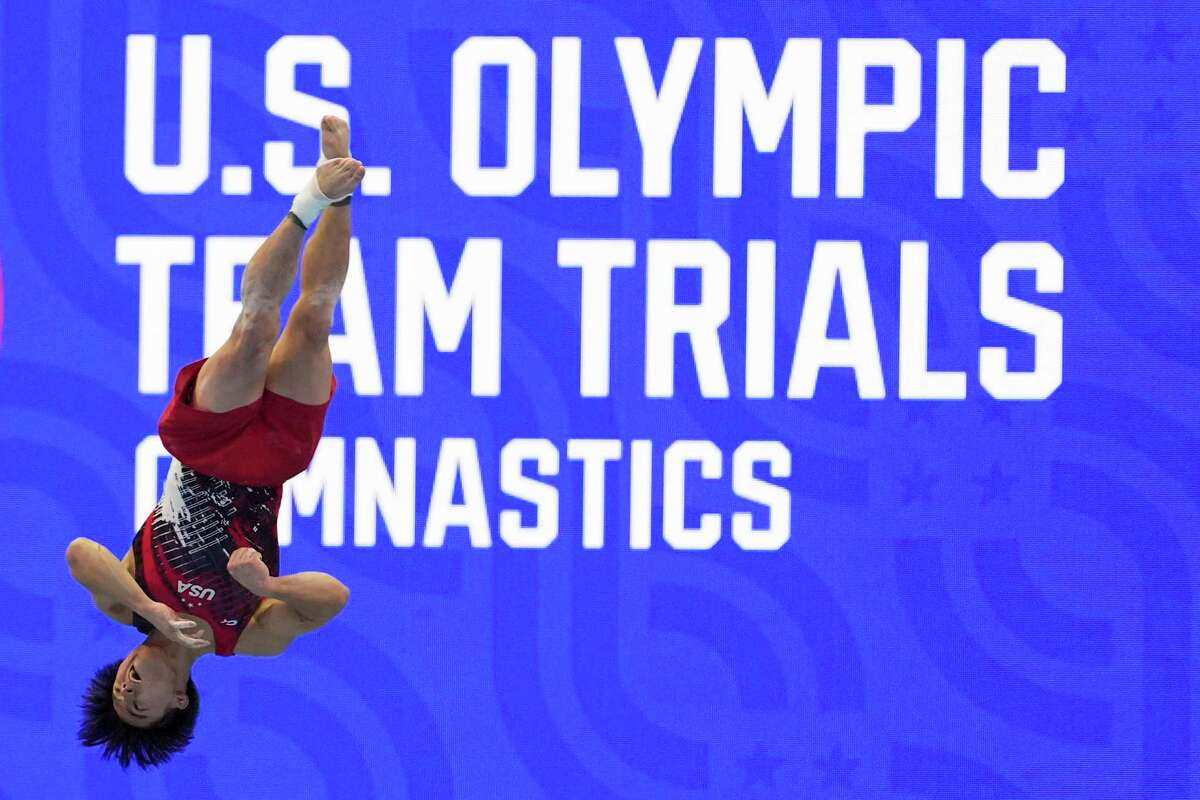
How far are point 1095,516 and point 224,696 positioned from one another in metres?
3.06

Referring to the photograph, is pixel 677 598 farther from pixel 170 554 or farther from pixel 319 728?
pixel 170 554

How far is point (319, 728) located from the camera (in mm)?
5766

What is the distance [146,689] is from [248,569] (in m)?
0.64

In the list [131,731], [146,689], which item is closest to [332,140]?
[146,689]

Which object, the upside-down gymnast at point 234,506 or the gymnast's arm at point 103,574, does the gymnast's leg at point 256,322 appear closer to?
the upside-down gymnast at point 234,506

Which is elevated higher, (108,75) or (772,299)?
(108,75)

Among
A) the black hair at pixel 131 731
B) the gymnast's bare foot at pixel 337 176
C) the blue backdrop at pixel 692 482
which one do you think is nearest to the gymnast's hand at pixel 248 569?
the black hair at pixel 131 731

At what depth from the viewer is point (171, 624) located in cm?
425

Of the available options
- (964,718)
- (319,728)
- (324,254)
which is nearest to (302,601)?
(324,254)

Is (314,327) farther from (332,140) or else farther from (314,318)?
(332,140)

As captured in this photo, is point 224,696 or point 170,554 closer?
point 170,554

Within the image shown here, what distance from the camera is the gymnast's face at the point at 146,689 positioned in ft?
14.6

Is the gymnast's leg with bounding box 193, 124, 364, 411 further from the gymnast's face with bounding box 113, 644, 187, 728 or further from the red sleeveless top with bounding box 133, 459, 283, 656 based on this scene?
the gymnast's face with bounding box 113, 644, 187, 728

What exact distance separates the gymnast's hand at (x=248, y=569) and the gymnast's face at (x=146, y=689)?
1.75 ft
